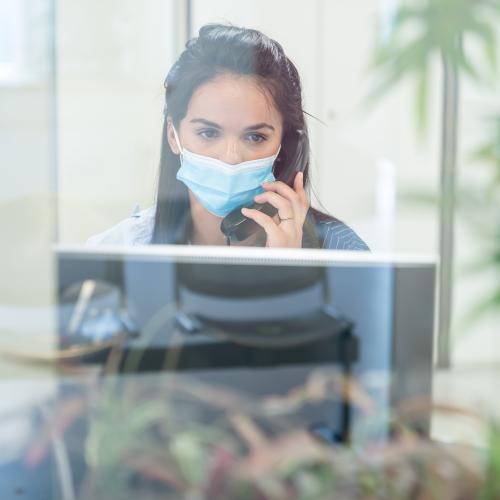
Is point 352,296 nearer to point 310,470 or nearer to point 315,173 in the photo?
point 315,173

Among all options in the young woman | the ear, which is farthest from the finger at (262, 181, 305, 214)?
the ear

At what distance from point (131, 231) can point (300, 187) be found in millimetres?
256

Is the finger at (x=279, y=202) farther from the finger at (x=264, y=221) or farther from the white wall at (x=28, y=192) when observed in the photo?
the white wall at (x=28, y=192)

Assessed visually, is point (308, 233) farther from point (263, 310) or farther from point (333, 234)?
point (263, 310)

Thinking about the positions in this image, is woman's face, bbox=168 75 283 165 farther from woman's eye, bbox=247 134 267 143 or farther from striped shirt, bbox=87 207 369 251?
striped shirt, bbox=87 207 369 251

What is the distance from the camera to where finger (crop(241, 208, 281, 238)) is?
1.14m

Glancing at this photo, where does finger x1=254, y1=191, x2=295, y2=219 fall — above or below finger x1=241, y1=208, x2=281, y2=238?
above

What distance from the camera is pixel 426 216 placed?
3.77 feet

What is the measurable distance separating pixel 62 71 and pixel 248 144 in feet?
0.95

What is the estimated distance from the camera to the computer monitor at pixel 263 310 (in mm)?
1166

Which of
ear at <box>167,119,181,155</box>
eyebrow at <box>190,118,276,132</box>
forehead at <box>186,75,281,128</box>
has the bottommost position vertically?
ear at <box>167,119,181,155</box>

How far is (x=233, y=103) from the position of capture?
112 centimetres

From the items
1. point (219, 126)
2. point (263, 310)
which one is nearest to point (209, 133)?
point (219, 126)

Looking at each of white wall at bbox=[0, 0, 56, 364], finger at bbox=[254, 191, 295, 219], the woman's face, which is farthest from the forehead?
white wall at bbox=[0, 0, 56, 364]
